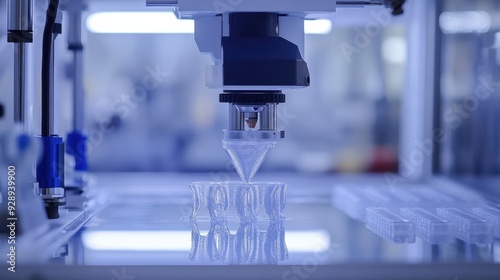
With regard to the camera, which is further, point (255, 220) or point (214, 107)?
point (214, 107)

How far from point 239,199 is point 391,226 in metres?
0.28

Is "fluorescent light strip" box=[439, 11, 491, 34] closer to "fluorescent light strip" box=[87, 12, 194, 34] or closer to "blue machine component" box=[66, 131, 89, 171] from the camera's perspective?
"fluorescent light strip" box=[87, 12, 194, 34]

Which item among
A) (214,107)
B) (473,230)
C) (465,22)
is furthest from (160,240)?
(214,107)

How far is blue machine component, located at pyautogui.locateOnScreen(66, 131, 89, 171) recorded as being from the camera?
139 centimetres

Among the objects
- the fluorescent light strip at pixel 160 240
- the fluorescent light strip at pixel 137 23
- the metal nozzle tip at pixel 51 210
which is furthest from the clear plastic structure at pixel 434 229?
the fluorescent light strip at pixel 137 23

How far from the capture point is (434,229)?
0.99 meters

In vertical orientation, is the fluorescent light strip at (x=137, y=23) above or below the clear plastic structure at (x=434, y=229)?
above

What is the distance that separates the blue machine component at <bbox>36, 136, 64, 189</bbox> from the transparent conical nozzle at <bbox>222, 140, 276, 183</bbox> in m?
0.29

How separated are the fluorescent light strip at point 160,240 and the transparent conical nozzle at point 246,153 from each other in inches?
5.6

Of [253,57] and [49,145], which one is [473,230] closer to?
[253,57]

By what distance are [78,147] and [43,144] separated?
368 mm

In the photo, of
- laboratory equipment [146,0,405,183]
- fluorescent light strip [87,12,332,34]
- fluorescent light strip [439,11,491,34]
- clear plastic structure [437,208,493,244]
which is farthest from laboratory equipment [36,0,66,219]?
fluorescent light strip [439,11,491,34]

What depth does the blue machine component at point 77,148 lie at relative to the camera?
54.6 inches

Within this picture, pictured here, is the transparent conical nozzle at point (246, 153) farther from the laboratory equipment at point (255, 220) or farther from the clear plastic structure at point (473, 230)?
the clear plastic structure at point (473, 230)
